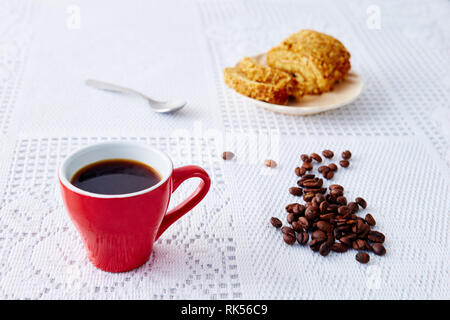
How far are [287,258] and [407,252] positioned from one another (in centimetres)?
22

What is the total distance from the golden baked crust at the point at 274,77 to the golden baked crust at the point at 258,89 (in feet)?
0.05

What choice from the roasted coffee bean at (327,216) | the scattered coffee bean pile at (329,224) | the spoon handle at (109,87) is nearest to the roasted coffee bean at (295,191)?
the scattered coffee bean pile at (329,224)

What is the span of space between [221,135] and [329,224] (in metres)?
0.41

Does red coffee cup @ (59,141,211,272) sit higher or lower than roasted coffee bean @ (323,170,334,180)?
higher

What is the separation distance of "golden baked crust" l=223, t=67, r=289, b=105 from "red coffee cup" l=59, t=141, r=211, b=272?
1.66 ft

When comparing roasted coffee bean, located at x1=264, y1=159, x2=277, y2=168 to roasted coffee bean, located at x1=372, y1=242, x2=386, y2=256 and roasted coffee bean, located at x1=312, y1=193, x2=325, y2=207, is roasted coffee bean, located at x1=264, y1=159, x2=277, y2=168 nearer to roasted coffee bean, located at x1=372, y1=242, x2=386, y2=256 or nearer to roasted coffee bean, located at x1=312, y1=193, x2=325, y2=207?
roasted coffee bean, located at x1=312, y1=193, x2=325, y2=207

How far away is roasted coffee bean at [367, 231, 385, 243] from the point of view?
87cm

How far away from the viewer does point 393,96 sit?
56.0 inches

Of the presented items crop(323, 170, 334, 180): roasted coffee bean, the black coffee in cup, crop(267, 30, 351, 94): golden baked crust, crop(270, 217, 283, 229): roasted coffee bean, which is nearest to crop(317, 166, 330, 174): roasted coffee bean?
crop(323, 170, 334, 180): roasted coffee bean

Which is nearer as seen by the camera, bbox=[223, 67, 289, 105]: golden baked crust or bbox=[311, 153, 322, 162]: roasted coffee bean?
bbox=[311, 153, 322, 162]: roasted coffee bean

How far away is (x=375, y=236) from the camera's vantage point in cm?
88

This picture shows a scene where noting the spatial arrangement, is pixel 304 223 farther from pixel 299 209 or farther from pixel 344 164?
pixel 344 164

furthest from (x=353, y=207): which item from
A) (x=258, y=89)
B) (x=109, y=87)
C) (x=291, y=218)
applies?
(x=109, y=87)
